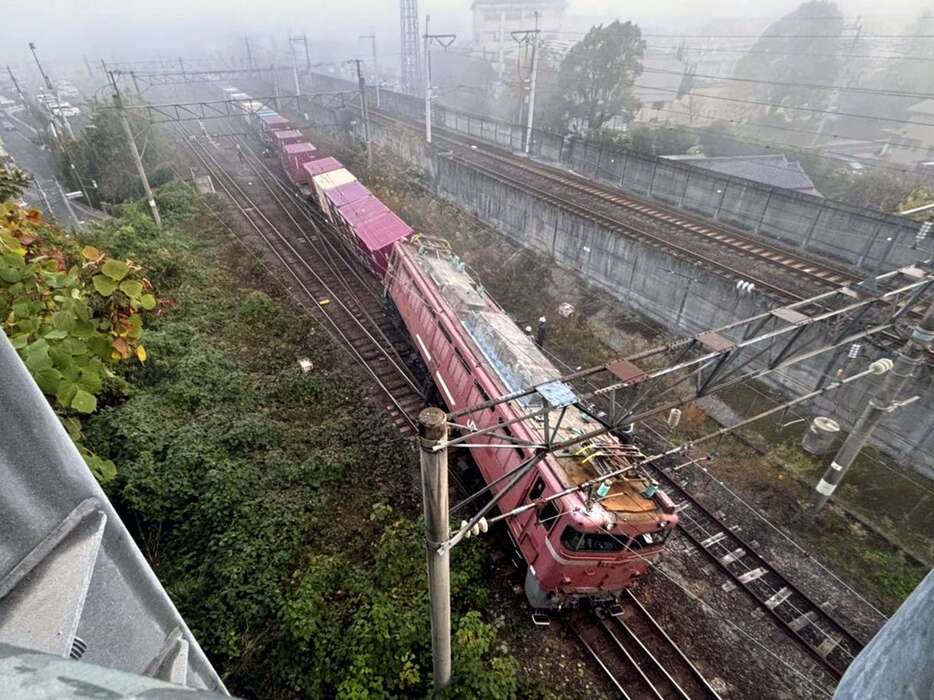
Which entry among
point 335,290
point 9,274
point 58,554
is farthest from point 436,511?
point 335,290

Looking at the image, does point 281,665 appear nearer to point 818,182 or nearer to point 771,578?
point 771,578

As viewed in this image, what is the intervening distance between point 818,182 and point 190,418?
43.9 meters

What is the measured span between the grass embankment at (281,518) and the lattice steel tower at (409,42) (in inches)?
2695

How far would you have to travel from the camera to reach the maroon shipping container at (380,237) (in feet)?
64.9

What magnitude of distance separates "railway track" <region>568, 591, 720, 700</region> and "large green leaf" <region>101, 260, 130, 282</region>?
1079cm

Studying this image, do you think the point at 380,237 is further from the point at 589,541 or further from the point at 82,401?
the point at 82,401

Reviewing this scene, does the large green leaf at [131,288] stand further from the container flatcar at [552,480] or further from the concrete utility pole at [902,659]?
the concrete utility pole at [902,659]

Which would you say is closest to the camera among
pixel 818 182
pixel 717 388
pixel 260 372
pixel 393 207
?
pixel 717 388

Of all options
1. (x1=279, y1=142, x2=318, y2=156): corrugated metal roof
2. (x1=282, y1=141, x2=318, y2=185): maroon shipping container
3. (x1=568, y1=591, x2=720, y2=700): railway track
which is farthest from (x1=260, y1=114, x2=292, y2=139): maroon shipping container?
(x1=568, y1=591, x2=720, y2=700): railway track

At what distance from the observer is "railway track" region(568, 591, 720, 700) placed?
9.67m

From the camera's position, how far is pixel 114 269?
5.06m

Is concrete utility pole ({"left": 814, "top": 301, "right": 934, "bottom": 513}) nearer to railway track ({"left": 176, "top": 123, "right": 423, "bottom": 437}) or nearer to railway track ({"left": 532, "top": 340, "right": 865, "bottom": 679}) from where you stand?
railway track ({"left": 532, "top": 340, "right": 865, "bottom": 679})

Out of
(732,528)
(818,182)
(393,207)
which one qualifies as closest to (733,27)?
(818,182)

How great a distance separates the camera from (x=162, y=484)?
11.4 meters
